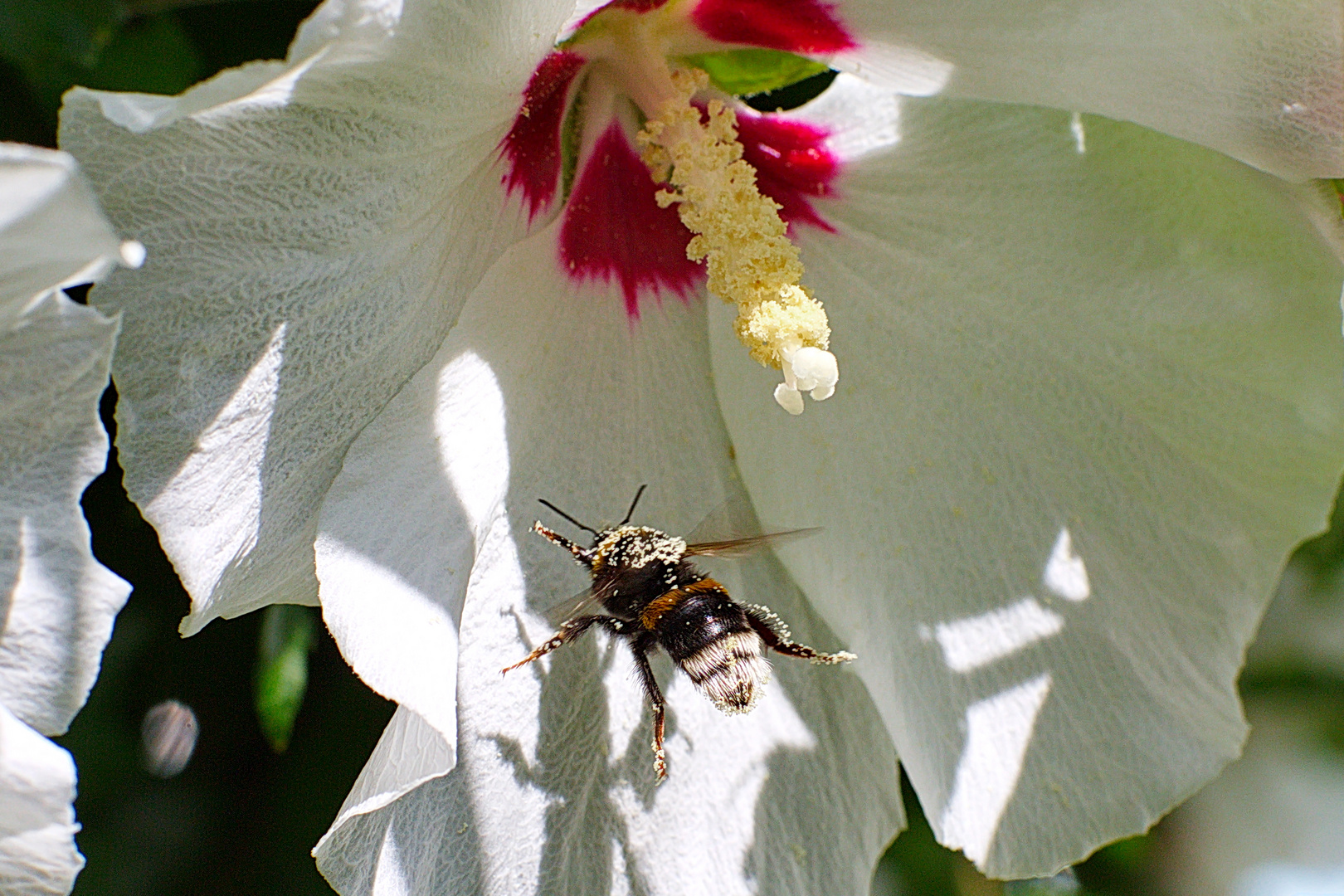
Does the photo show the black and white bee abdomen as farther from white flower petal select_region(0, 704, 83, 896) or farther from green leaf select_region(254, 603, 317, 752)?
white flower petal select_region(0, 704, 83, 896)

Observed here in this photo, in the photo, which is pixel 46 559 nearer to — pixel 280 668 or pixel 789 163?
pixel 280 668

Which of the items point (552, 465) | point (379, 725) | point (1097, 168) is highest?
point (1097, 168)

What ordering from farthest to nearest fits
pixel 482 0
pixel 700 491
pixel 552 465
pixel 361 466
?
pixel 700 491
pixel 552 465
pixel 361 466
pixel 482 0

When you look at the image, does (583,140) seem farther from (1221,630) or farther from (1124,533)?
(1221,630)

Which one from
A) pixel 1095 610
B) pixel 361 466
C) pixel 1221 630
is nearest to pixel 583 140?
pixel 361 466

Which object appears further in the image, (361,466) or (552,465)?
(552,465)

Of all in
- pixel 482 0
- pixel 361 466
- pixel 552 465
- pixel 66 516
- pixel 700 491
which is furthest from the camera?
pixel 700 491

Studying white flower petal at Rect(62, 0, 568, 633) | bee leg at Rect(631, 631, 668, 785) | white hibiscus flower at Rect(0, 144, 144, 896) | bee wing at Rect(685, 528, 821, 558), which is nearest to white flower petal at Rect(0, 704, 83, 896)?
white hibiscus flower at Rect(0, 144, 144, 896)
